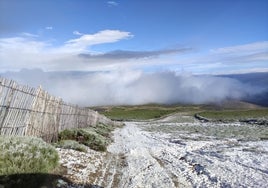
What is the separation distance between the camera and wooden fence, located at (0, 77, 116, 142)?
1201 cm

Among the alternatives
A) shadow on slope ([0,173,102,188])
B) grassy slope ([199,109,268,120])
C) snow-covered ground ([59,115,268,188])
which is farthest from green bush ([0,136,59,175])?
Answer: grassy slope ([199,109,268,120])

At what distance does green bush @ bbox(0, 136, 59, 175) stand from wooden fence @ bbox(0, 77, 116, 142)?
1.46 metres

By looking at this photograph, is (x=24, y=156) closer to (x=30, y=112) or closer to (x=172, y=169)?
(x=30, y=112)

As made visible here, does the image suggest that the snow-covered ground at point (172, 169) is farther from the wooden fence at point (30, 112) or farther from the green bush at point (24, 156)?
the wooden fence at point (30, 112)

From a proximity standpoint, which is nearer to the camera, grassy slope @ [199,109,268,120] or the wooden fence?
the wooden fence

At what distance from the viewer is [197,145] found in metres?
23.0

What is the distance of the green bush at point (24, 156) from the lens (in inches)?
366

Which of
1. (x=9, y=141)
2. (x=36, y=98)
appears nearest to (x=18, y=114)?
(x=36, y=98)

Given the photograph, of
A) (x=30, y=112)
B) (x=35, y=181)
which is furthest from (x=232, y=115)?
(x=35, y=181)

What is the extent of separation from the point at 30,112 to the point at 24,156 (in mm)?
4674

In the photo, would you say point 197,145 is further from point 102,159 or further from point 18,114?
point 18,114

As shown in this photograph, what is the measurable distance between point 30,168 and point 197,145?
14738 millimetres

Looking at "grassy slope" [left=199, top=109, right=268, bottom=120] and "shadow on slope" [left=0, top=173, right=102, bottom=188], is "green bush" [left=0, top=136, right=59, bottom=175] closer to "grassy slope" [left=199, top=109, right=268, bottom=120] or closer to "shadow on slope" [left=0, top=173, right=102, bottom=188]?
"shadow on slope" [left=0, top=173, right=102, bottom=188]

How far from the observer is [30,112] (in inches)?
566
